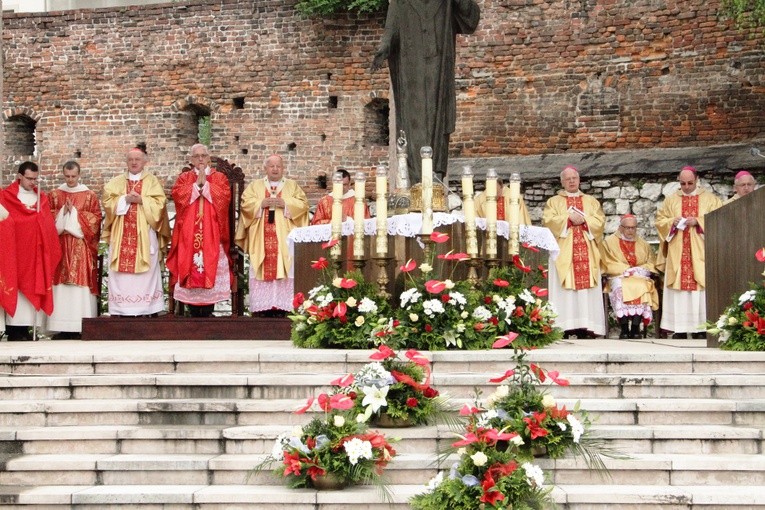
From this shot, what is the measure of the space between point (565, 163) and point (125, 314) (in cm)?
817

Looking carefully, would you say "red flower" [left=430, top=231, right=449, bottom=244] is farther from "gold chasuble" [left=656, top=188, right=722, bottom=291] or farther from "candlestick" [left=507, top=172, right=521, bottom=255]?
"gold chasuble" [left=656, top=188, right=722, bottom=291]

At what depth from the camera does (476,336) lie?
877 cm

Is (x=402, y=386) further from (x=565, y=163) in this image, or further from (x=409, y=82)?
(x=565, y=163)

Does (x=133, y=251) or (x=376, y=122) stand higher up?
(x=376, y=122)

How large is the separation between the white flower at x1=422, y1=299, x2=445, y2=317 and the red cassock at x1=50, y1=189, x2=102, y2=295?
5.12 metres

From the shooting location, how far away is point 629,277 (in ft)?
43.7

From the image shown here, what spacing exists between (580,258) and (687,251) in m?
1.08

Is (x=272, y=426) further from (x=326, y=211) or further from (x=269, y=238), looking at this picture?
(x=326, y=211)

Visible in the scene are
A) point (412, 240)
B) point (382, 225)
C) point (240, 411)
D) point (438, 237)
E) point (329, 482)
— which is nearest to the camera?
point (329, 482)

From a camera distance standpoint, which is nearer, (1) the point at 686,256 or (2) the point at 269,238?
(2) the point at 269,238

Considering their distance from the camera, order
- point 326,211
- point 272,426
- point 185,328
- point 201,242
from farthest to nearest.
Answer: point 326,211 < point 201,242 < point 185,328 < point 272,426

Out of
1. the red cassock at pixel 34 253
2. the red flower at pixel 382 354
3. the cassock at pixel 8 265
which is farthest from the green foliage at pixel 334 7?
the red flower at pixel 382 354

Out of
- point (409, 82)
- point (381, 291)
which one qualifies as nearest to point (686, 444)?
point (381, 291)

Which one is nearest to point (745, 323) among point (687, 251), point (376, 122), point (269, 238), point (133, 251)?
point (687, 251)
